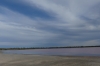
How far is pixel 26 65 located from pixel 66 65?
5551 millimetres

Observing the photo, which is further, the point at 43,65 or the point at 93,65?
the point at 43,65

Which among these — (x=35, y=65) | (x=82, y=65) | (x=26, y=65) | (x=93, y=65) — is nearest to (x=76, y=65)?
(x=82, y=65)

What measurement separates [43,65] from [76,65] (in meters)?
4.44

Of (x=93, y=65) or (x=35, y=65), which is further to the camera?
(x=35, y=65)

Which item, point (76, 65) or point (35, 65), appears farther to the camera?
point (35, 65)

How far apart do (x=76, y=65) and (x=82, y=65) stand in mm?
764

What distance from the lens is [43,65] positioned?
20375 mm

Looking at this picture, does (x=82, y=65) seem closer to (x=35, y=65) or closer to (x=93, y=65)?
(x=93, y=65)

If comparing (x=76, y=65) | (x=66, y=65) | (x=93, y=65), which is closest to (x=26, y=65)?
(x=66, y=65)

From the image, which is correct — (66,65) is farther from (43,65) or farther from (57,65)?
(43,65)

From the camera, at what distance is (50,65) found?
20016 mm

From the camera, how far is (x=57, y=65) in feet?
65.6

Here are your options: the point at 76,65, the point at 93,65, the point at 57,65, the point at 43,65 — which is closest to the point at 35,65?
the point at 43,65

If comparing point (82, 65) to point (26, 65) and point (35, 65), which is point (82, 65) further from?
point (26, 65)
